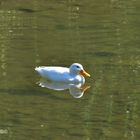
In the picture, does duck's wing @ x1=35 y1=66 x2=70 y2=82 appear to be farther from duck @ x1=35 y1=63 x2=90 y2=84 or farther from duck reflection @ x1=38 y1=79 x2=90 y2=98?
duck reflection @ x1=38 y1=79 x2=90 y2=98

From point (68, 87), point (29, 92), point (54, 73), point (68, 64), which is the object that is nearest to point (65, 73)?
point (54, 73)

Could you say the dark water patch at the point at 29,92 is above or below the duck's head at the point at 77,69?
below

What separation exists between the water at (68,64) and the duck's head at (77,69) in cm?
18

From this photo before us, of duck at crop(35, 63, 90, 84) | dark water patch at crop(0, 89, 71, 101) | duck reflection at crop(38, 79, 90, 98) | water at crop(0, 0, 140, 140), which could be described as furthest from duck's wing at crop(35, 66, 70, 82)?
dark water patch at crop(0, 89, 71, 101)

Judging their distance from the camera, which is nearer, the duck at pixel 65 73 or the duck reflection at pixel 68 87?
the duck reflection at pixel 68 87

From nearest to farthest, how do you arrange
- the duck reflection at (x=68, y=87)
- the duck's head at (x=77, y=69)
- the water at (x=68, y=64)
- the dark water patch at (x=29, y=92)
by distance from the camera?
the water at (x=68, y=64) → the dark water patch at (x=29, y=92) → the duck reflection at (x=68, y=87) → the duck's head at (x=77, y=69)

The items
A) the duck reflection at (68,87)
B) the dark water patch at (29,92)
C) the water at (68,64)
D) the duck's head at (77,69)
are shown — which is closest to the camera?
the water at (68,64)

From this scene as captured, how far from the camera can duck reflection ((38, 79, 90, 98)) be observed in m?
15.6

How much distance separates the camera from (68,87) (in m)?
16.5

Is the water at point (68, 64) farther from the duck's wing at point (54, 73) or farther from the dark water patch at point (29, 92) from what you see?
the duck's wing at point (54, 73)

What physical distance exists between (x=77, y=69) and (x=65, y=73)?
335 mm

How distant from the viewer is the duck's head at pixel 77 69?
16.6 meters

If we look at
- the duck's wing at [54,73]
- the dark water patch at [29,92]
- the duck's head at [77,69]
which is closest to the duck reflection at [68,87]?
the duck's wing at [54,73]

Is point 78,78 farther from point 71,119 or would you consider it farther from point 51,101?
point 71,119
